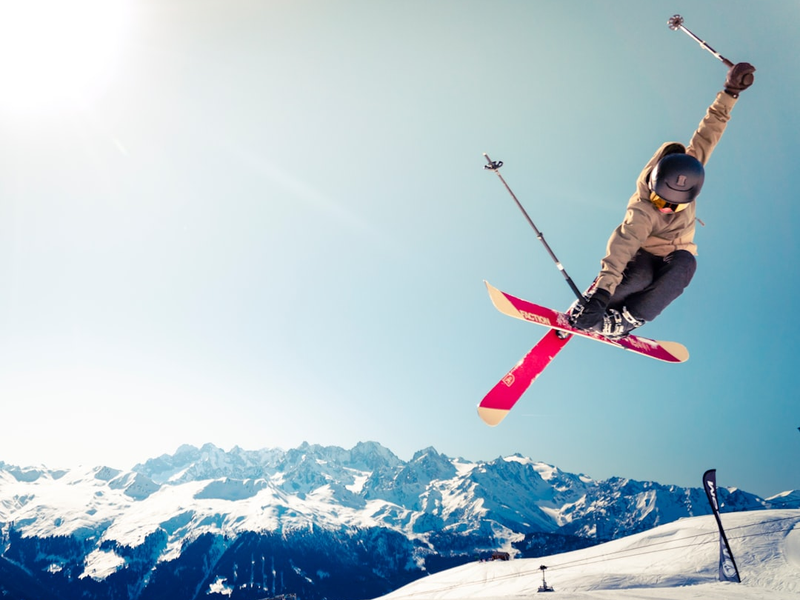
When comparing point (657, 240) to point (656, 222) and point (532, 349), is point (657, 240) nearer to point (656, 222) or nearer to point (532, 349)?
point (656, 222)

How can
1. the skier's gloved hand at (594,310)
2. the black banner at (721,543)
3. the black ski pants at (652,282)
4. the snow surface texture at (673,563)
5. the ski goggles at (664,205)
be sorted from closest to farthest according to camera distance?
the skier's gloved hand at (594,310) < the ski goggles at (664,205) < the black ski pants at (652,282) < the black banner at (721,543) < the snow surface texture at (673,563)

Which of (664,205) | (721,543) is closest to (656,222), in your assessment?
(664,205)

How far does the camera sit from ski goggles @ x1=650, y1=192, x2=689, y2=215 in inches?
223

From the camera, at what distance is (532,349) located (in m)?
8.73

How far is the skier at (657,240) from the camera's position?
17.8ft

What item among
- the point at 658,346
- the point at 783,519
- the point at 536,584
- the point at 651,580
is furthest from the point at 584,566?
the point at 658,346

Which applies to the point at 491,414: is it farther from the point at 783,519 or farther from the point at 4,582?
the point at 4,582

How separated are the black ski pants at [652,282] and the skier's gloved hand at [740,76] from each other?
221cm

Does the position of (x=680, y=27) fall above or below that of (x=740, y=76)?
above

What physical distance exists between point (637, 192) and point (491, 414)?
446cm

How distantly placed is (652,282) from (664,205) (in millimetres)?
1172

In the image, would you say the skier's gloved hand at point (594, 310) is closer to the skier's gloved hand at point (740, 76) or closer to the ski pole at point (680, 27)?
the skier's gloved hand at point (740, 76)

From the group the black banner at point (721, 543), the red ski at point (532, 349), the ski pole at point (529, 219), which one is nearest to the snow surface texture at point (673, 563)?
the black banner at point (721, 543)

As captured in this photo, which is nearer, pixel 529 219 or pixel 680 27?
pixel 680 27
